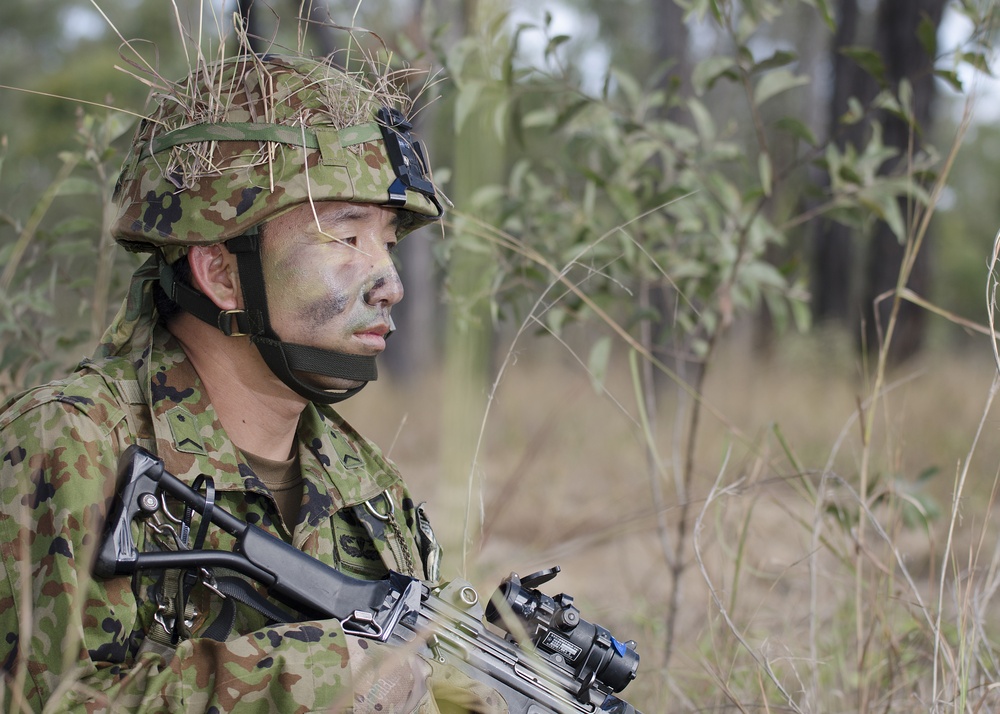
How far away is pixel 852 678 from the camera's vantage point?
9.73 feet

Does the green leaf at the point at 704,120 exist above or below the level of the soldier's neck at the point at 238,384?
above

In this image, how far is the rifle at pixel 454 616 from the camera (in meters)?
1.81

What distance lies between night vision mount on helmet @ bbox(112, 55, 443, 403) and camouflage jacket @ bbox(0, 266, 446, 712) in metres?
0.25

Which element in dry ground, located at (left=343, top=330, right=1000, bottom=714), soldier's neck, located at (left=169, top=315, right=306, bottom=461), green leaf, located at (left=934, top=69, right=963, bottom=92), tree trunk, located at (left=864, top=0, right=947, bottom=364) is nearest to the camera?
soldier's neck, located at (left=169, top=315, right=306, bottom=461)

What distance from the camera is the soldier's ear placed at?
6.98 feet

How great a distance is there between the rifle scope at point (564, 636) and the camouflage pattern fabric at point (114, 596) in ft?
0.53

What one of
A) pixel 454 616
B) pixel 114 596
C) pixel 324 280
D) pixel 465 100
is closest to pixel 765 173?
pixel 465 100

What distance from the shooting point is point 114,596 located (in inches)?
67.6

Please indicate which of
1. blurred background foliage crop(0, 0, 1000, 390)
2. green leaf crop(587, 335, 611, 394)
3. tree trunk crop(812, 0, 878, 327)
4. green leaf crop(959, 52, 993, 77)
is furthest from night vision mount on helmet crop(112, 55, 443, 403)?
tree trunk crop(812, 0, 878, 327)

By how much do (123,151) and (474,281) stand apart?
Result: 1.32 meters

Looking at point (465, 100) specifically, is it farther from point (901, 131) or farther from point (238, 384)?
point (901, 131)

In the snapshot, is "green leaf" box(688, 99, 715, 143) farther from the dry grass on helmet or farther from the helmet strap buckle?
the helmet strap buckle

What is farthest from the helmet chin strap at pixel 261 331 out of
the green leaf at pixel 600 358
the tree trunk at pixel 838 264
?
the tree trunk at pixel 838 264

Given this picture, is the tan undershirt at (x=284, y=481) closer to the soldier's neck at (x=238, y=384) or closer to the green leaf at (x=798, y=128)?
the soldier's neck at (x=238, y=384)
